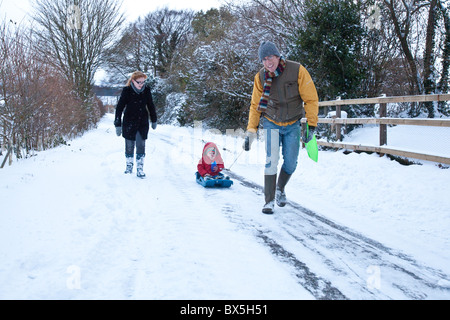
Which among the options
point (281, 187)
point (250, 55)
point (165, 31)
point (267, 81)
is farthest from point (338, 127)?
point (165, 31)

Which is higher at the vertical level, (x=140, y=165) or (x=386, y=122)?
(x=386, y=122)

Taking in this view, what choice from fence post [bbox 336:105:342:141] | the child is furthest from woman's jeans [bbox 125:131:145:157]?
fence post [bbox 336:105:342:141]

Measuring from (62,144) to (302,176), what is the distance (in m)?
9.38

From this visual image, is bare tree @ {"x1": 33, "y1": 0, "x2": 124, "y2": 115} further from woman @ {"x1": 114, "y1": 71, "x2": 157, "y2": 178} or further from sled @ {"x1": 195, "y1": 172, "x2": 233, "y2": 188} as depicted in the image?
sled @ {"x1": 195, "y1": 172, "x2": 233, "y2": 188}

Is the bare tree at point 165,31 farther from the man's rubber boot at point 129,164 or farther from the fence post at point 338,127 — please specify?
the man's rubber boot at point 129,164

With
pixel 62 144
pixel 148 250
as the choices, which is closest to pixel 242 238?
pixel 148 250

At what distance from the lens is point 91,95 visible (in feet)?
71.1

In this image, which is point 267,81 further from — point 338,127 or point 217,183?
point 338,127

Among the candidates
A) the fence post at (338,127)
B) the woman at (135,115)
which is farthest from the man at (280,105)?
the fence post at (338,127)

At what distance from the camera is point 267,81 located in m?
4.12

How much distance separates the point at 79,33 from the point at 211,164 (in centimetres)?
1703

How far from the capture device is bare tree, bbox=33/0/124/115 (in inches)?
729

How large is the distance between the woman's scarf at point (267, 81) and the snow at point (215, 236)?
1336 millimetres
